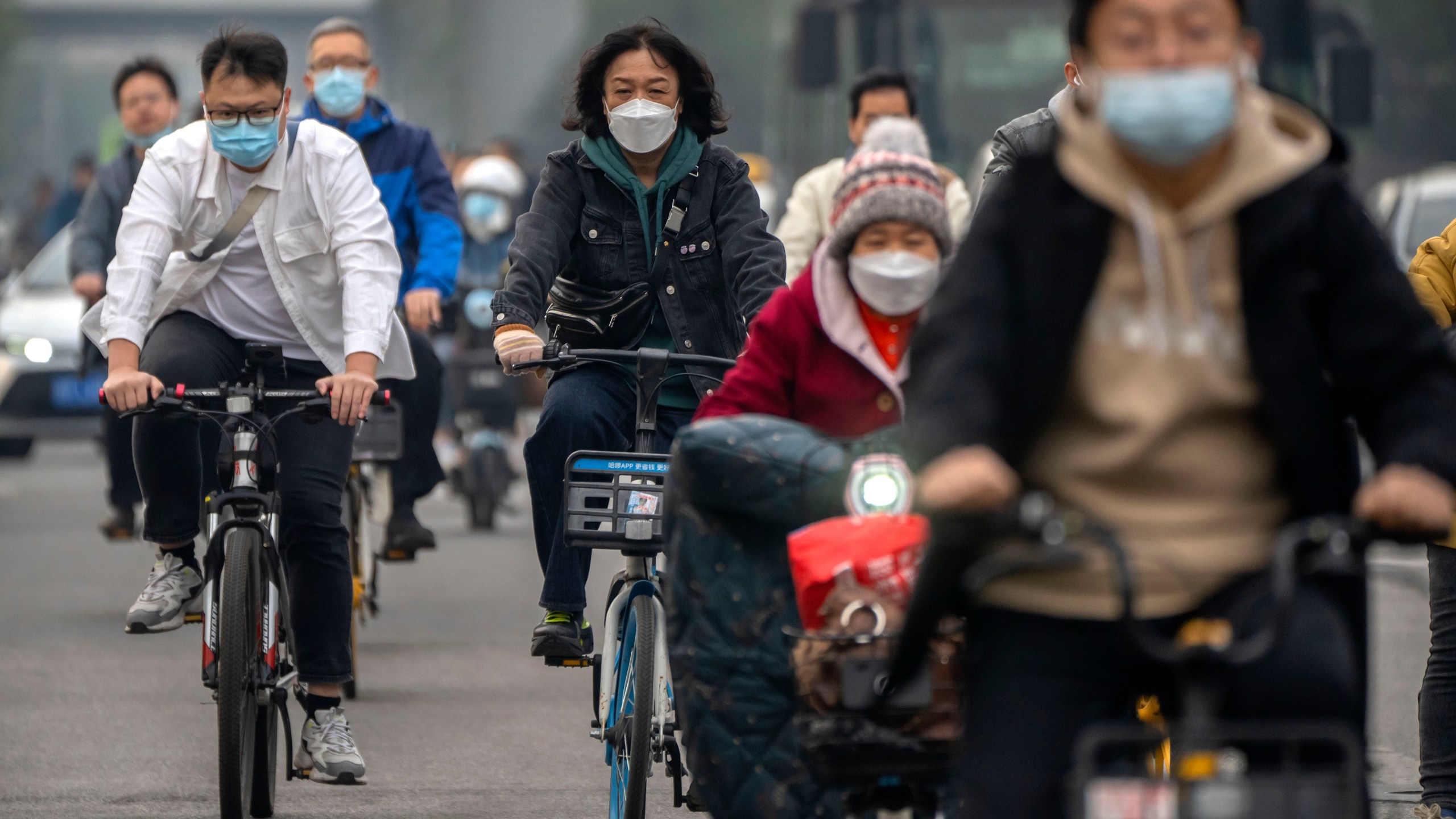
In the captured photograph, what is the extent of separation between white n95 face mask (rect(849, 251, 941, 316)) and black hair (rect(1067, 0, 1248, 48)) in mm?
1135

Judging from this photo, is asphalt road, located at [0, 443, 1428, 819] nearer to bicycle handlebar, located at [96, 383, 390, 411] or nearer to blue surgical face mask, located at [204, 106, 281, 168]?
bicycle handlebar, located at [96, 383, 390, 411]

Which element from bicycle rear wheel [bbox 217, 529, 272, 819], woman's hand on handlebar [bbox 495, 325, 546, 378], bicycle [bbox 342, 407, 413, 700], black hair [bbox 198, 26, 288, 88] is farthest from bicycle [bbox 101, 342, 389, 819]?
bicycle [bbox 342, 407, 413, 700]

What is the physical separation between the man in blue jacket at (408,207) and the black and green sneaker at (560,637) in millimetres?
3288

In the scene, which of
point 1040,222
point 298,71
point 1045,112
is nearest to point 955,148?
point 1045,112

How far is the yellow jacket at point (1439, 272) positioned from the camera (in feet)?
19.0

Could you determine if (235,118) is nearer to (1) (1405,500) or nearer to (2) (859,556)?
(2) (859,556)

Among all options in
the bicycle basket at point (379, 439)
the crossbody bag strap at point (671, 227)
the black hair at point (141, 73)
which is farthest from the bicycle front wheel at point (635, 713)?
the black hair at point (141, 73)

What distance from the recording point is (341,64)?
963cm

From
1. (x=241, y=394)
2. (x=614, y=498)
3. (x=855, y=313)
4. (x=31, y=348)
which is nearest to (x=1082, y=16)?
(x=855, y=313)

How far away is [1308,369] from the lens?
323 centimetres

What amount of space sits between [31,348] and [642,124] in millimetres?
13011

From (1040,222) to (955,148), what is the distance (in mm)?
14098

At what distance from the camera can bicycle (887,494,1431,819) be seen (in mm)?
2961

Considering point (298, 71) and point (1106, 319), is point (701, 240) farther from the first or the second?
point (298, 71)
